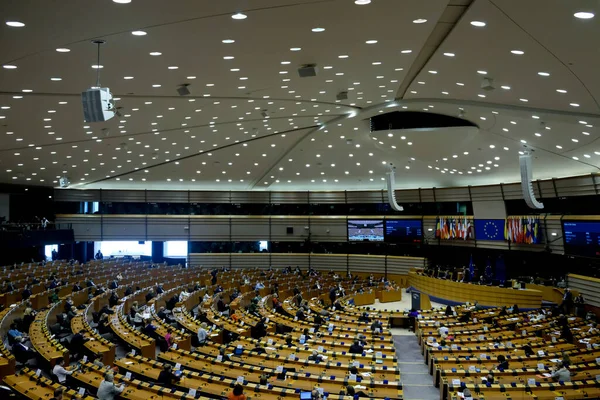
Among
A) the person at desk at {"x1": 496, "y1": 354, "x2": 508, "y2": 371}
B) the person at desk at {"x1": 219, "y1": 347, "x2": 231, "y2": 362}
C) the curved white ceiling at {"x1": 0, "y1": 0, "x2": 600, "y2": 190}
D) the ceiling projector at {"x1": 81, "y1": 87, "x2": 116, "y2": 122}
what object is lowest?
the person at desk at {"x1": 496, "y1": 354, "x2": 508, "y2": 371}

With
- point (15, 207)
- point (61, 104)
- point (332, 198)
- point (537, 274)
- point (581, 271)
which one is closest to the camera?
point (61, 104)

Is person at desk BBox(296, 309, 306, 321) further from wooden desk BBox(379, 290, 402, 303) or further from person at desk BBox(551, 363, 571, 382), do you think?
wooden desk BBox(379, 290, 402, 303)

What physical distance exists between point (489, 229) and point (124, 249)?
85.9ft

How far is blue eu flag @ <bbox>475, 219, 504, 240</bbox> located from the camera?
28.9m

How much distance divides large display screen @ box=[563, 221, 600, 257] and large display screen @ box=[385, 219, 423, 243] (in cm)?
1093

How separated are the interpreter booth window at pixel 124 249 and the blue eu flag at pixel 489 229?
23.7 m

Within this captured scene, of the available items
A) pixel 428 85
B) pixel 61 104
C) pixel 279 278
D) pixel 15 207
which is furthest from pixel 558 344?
pixel 15 207

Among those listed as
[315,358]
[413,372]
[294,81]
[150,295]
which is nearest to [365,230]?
[150,295]

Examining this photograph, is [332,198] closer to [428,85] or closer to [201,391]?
[428,85]

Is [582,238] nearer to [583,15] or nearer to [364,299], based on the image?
[364,299]

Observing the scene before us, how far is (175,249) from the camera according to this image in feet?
124

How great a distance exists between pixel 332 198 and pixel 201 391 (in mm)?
28207

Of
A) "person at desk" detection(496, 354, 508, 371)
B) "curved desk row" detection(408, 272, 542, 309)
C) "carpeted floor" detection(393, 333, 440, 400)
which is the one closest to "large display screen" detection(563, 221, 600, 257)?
"curved desk row" detection(408, 272, 542, 309)

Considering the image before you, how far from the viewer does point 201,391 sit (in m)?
10.3
